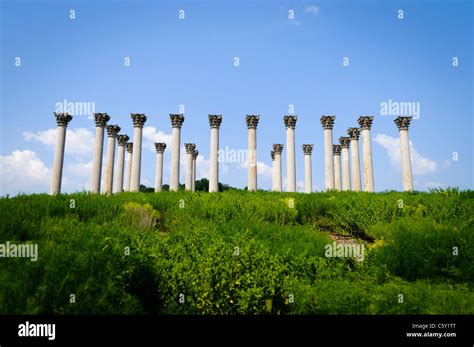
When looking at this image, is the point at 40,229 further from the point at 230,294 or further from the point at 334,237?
the point at 334,237

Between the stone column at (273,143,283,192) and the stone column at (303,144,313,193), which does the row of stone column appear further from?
the stone column at (303,144,313,193)

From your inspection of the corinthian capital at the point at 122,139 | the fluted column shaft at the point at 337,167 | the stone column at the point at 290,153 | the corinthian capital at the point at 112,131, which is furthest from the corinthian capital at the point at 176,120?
the fluted column shaft at the point at 337,167

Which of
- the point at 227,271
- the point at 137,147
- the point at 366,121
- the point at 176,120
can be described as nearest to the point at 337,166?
the point at 366,121

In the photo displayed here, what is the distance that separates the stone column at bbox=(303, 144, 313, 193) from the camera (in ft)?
138

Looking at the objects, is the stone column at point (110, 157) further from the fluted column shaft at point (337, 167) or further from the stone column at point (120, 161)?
the fluted column shaft at point (337, 167)

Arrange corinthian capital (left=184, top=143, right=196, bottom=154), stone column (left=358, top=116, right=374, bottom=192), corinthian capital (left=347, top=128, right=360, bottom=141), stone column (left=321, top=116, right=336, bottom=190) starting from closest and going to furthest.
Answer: stone column (left=321, top=116, right=336, bottom=190)
stone column (left=358, top=116, right=374, bottom=192)
corinthian capital (left=347, top=128, right=360, bottom=141)
corinthian capital (left=184, top=143, right=196, bottom=154)

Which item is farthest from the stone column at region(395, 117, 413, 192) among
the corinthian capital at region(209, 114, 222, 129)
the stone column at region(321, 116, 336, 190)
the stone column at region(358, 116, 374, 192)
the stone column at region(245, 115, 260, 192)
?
the corinthian capital at region(209, 114, 222, 129)

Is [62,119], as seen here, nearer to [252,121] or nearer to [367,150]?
[252,121]

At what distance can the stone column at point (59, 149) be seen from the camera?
102 ft

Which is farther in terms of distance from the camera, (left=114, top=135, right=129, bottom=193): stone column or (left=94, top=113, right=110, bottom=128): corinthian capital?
(left=114, top=135, right=129, bottom=193): stone column

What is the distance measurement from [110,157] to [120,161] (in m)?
3.61

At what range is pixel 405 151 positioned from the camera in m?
34.3

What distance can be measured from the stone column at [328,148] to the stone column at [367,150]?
327 centimetres

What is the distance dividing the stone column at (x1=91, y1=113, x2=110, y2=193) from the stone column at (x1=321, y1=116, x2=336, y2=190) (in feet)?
72.2
